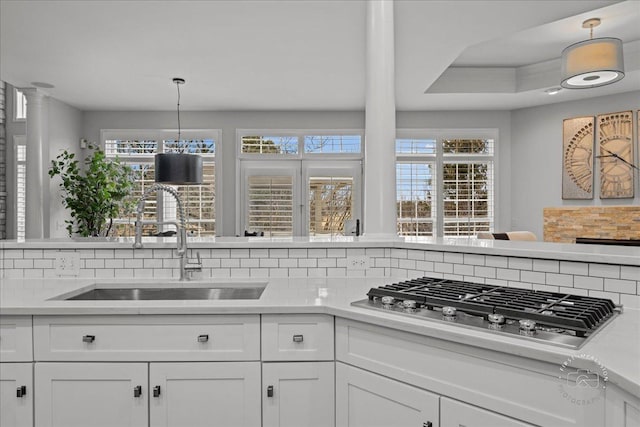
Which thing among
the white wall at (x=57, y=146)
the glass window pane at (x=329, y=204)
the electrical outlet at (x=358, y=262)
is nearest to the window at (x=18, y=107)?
the white wall at (x=57, y=146)

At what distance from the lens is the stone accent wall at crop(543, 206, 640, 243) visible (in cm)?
494

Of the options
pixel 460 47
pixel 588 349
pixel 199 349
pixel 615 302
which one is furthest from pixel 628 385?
pixel 460 47

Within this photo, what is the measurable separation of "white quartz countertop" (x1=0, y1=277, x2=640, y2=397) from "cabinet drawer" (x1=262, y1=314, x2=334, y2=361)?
0.11ft

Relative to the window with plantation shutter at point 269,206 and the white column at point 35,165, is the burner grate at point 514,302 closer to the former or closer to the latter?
the window with plantation shutter at point 269,206

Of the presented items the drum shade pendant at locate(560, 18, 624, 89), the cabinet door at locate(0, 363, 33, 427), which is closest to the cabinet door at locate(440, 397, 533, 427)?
the cabinet door at locate(0, 363, 33, 427)

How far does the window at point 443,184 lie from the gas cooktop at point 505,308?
16.1 feet

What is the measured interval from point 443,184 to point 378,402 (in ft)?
17.9

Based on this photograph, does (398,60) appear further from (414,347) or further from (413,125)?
(414,347)

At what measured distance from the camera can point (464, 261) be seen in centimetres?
169

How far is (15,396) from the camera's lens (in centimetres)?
140

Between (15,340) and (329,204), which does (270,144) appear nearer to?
(329,204)

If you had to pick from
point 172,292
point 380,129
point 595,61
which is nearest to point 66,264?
point 172,292

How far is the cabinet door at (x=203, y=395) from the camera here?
140cm

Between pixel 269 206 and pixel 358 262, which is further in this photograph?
pixel 269 206
